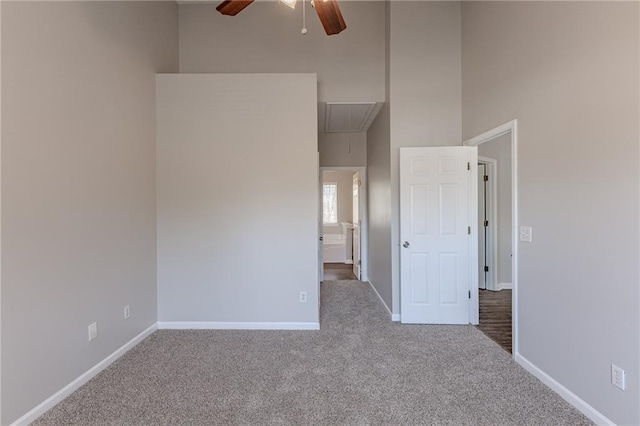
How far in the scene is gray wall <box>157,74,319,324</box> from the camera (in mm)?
3264

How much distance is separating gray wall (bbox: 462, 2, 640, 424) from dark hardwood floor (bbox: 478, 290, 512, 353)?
1.88ft

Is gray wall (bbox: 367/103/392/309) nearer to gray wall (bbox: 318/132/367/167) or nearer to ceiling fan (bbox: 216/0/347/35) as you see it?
gray wall (bbox: 318/132/367/167)

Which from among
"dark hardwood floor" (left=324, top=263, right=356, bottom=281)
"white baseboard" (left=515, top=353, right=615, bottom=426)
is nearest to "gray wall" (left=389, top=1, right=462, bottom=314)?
"white baseboard" (left=515, top=353, right=615, bottom=426)

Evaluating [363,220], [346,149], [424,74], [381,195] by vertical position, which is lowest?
[363,220]

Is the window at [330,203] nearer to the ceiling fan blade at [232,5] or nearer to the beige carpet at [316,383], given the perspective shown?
the beige carpet at [316,383]

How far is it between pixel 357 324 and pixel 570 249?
7.09 ft

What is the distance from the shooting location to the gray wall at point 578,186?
1.64m

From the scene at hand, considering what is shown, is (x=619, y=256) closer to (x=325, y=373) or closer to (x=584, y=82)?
(x=584, y=82)

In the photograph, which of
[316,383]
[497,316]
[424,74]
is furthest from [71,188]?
[497,316]

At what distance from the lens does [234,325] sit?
3307mm

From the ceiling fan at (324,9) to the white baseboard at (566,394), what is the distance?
118 inches

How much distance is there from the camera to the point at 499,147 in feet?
→ 15.8

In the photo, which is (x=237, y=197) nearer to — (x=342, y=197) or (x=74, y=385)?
(x=74, y=385)

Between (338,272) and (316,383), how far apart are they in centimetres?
418
